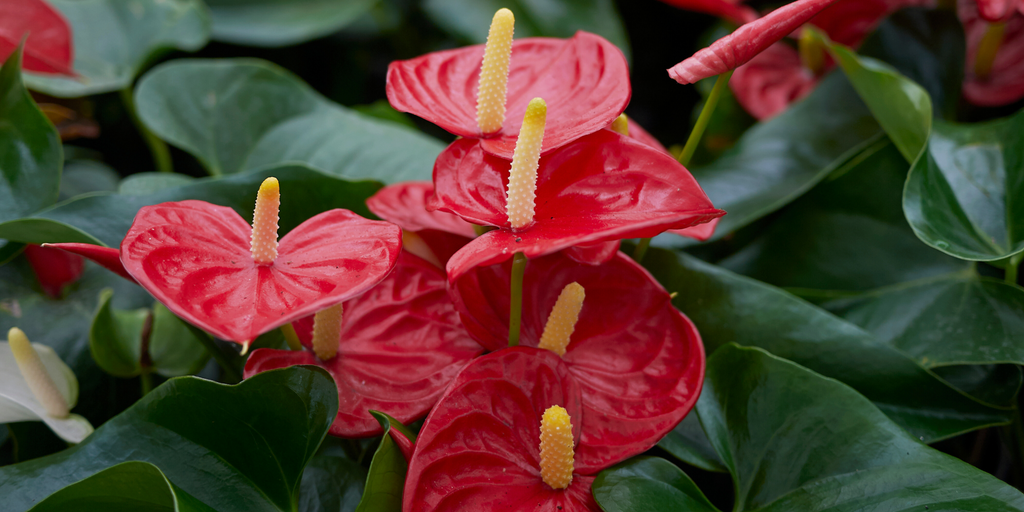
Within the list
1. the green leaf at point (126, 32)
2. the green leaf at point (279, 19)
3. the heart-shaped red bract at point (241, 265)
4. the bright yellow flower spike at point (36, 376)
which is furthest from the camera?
the green leaf at point (279, 19)

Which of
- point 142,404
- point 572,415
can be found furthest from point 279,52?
point 572,415

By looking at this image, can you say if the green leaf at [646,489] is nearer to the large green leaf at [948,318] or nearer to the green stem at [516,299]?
the green stem at [516,299]

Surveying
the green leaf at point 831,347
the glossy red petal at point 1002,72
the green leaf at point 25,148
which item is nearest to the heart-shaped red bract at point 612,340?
the green leaf at point 831,347

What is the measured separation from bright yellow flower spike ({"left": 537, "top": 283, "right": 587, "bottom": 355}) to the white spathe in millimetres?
342

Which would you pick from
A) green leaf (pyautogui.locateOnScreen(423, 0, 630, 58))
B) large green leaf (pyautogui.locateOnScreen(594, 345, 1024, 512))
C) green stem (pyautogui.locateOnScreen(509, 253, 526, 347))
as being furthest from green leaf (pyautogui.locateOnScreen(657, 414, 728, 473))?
green leaf (pyautogui.locateOnScreen(423, 0, 630, 58))

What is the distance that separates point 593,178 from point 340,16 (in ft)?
2.67

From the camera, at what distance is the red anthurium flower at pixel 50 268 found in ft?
2.13

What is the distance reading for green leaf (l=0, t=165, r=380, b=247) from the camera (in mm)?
515

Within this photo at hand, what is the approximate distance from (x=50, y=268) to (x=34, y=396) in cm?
22

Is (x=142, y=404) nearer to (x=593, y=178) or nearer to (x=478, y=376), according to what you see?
(x=478, y=376)

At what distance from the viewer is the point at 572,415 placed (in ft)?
1.33

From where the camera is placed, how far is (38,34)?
0.79m

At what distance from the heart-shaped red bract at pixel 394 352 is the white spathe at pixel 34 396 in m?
0.17

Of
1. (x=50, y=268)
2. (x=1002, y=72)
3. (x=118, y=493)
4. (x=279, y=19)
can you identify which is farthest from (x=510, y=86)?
(x=279, y=19)
